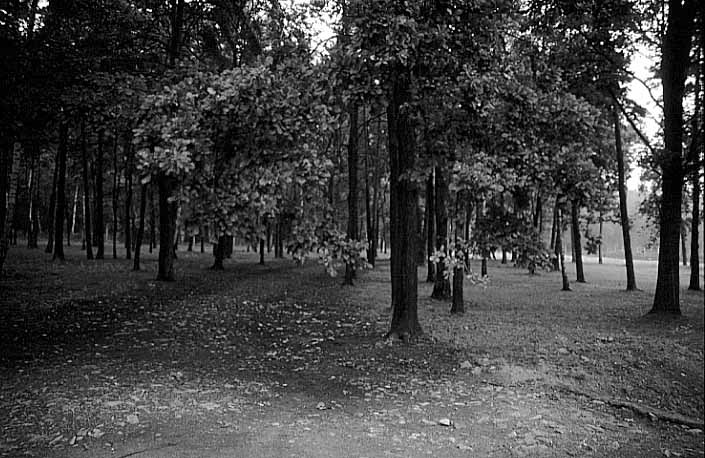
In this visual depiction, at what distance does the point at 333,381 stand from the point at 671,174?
31.0ft

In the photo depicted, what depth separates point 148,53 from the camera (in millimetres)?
14664

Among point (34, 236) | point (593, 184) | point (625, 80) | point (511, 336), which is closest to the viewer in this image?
point (593, 184)

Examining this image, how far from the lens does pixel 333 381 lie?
7176 mm

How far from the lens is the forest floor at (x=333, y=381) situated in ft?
16.5

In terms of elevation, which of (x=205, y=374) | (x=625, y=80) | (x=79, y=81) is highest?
(x=625, y=80)

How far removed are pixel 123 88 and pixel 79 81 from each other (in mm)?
875

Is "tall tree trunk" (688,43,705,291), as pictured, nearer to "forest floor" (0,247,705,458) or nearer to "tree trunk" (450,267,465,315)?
"forest floor" (0,247,705,458)

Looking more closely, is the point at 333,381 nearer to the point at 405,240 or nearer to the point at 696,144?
the point at 405,240

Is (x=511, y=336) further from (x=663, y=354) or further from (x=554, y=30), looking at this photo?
(x=554, y=30)

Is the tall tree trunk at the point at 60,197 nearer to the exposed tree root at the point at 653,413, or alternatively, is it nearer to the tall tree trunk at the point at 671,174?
the tall tree trunk at the point at 671,174

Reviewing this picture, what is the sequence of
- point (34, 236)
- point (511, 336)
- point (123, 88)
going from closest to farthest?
point (511, 336)
point (123, 88)
point (34, 236)

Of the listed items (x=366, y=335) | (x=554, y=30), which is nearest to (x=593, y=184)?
(x=366, y=335)

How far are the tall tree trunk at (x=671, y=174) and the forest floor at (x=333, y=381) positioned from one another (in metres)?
0.84

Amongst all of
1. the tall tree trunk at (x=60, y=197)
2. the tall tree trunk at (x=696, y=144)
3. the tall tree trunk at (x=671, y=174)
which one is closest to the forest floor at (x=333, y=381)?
the tall tree trunk at (x=671, y=174)
